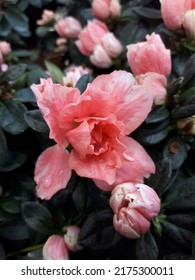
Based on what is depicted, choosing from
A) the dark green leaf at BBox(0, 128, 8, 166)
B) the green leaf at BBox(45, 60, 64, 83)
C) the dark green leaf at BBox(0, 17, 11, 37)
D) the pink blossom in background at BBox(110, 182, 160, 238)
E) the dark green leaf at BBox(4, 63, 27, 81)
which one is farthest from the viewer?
the dark green leaf at BBox(0, 17, 11, 37)

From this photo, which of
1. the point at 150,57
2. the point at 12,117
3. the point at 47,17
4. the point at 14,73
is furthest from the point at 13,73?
the point at 47,17

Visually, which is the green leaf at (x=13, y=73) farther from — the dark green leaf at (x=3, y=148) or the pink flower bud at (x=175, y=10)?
the pink flower bud at (x=175, y=10)

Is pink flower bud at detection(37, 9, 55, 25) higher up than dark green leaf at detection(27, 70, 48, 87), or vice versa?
dark green leaf at detection(27, 70, 48, 87)

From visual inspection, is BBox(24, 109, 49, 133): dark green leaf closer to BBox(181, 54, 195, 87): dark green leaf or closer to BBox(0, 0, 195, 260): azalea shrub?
BBox(0, 0, 195, 260): azalea shrub

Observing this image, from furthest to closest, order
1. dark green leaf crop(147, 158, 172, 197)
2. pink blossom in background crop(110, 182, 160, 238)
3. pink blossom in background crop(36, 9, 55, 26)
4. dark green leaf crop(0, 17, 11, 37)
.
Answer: pink blossom in background crop(36, 9, 55, 26)
dark green leaf crop(0, 17, 11, 37)
dark green leaf crop(147, 158, 172, 197)
pink blossom in background crop(110, 182, 160, 238)

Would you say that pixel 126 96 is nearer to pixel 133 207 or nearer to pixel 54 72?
pixel 133 207

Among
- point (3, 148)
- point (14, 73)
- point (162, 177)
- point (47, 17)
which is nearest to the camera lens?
point (162, 177)

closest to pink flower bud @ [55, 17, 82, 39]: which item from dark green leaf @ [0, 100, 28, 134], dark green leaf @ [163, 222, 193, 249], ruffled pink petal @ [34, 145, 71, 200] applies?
dark green leaf @ [0, 100, 28, 134]

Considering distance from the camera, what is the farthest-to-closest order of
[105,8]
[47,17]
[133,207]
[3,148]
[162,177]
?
[47,17] < [105,8] < [3,148] < [162,177] < [133,207]

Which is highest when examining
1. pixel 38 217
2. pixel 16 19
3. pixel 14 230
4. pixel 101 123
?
pixel 101 123
